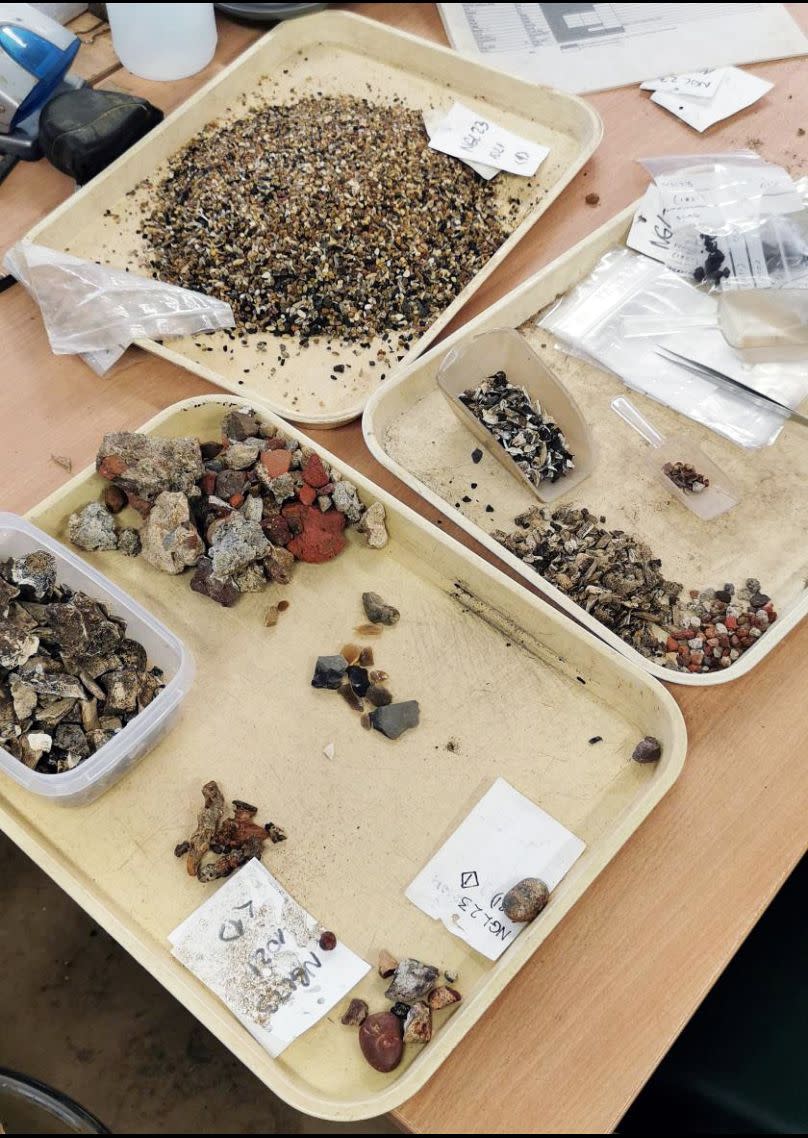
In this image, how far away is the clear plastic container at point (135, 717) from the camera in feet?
3.09

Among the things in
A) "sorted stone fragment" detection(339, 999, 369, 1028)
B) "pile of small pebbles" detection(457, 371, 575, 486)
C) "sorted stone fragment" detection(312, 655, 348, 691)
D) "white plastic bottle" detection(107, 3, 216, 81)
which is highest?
"white plastic bottle" detection(107, 3, 216, 81)

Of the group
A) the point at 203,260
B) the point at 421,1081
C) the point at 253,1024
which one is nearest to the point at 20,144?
the point at 203,260

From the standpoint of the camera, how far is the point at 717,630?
1091mm

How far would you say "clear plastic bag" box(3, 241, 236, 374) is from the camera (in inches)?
52.0

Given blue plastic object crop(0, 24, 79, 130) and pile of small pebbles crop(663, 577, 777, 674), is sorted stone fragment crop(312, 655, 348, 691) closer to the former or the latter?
pile of small pebbles crop(663, 577, 777, 674)

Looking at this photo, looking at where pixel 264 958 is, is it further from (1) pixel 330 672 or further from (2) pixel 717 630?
(2) pixel 717 630

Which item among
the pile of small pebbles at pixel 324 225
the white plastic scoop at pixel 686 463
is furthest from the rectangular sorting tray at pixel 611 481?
the pile of small pebbles at pixel 324 225

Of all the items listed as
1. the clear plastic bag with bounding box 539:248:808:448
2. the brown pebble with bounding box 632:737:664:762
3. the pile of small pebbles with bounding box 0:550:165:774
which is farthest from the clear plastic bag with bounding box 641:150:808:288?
the pile of small pebbles with bounding box 0:550:165:774

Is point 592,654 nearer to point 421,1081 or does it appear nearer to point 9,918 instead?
point 421,1081

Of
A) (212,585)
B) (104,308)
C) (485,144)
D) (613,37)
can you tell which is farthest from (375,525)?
(613,37)

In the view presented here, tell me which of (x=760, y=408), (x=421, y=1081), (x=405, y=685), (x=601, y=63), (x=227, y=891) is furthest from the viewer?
(x=601, y=63)

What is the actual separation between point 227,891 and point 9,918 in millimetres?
790

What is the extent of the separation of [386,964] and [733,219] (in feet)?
3.84

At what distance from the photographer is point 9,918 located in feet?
5.07
